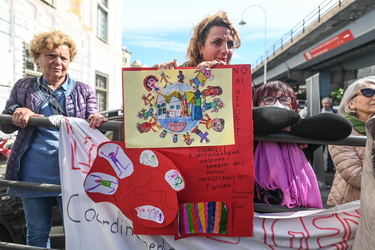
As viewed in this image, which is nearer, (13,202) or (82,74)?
(13,202)

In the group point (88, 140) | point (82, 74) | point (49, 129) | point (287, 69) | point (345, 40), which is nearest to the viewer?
point (88, 140)

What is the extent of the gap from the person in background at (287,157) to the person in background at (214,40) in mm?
571

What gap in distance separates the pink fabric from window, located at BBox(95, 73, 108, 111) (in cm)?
1137

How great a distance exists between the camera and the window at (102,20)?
1212 cm

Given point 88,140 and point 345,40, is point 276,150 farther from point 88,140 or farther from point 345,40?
point 345,40

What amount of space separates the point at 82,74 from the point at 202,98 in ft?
32.6

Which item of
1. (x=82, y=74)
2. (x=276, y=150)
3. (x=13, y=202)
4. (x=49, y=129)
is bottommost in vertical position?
(x=13, y=202)

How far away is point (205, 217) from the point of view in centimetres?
153

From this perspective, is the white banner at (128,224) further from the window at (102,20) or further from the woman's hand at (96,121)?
the window at (102,20)

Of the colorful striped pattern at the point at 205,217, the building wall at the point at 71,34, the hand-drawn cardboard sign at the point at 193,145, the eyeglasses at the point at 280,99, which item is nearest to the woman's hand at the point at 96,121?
the hand-drawn cardboard sign at the point at 193,145

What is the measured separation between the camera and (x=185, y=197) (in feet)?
5.08

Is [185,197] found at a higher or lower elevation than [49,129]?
lower

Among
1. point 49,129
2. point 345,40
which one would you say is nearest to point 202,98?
point 49,129

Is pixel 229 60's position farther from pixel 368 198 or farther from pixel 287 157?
pixel 368 198
